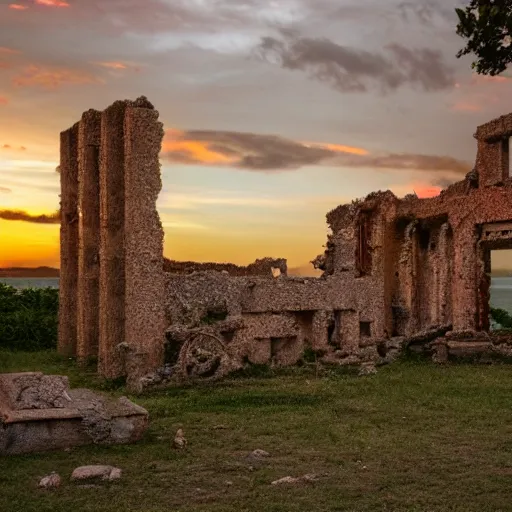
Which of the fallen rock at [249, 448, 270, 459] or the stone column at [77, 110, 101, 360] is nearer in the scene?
the fallen rock at [249, 448, 270, 459]

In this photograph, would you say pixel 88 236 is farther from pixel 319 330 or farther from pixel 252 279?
pixel 319 330

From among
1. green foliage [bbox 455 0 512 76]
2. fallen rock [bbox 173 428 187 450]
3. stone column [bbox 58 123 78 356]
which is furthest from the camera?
stone column [bbox 58 123 78 356]

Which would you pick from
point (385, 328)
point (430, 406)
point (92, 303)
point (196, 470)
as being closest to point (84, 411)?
point (196, 470)

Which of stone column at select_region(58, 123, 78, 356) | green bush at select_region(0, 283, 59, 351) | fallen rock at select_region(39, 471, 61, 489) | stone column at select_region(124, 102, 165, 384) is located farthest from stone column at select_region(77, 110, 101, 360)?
fallen rock at select_region(39, 471, 61, 489)

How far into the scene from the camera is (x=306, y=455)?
1098cm

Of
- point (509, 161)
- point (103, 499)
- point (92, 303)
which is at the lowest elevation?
point (103, 499)

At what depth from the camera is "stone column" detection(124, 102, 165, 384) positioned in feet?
61.1

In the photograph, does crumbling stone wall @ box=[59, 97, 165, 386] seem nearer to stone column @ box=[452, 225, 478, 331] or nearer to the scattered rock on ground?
the scattered rock on ground

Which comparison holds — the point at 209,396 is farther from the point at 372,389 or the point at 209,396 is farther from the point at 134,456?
the point at 134,456

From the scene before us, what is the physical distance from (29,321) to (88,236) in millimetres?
6828

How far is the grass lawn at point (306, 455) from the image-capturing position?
8.89 meters

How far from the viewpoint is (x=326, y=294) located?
74.7ft

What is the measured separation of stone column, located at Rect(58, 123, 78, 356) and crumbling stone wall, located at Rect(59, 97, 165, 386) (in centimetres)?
261

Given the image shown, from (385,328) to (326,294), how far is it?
581 cm
